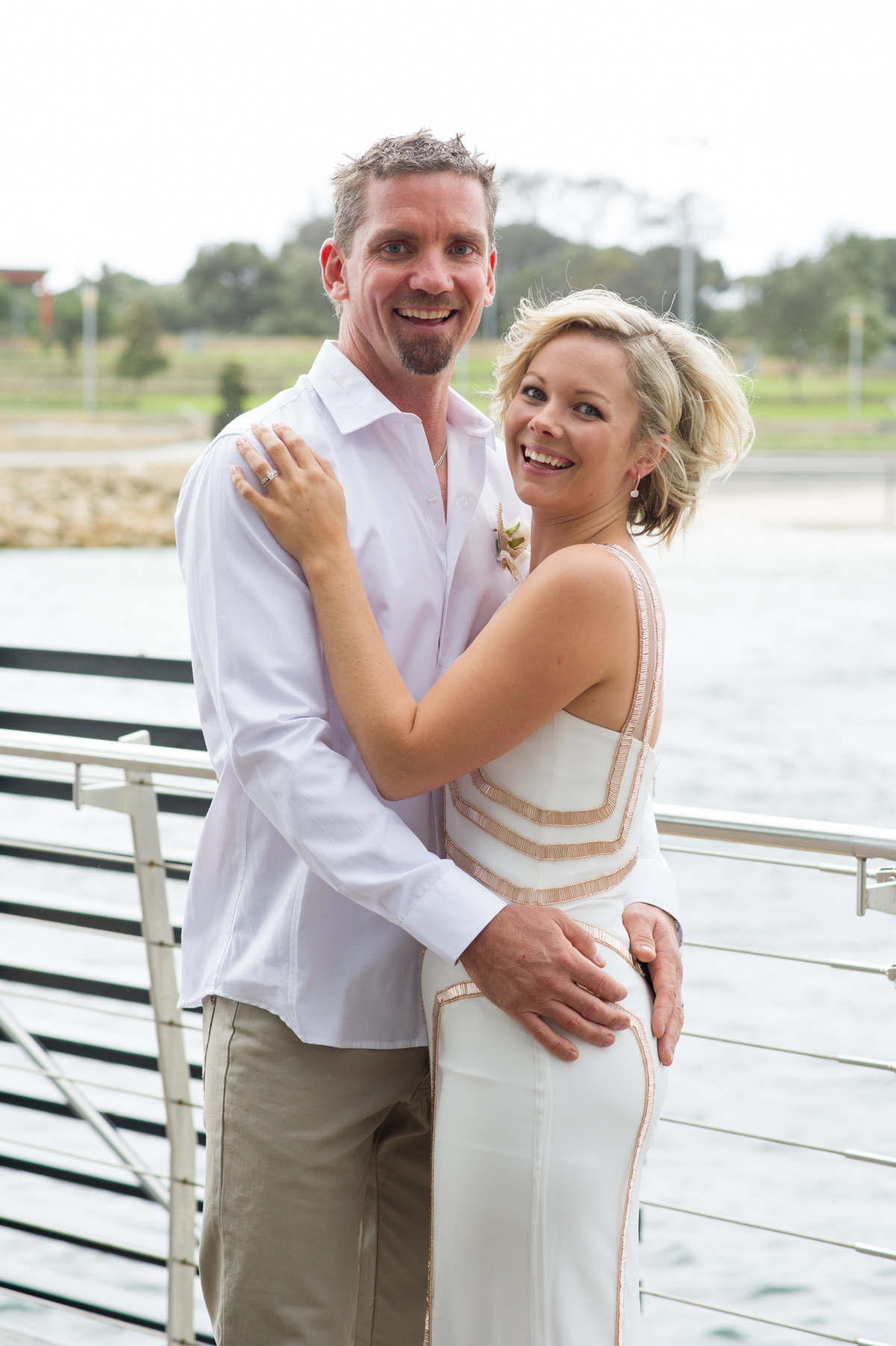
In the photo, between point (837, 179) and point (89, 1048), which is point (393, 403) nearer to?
point (89, 1048)

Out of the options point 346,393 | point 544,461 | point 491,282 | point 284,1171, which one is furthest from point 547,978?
point 491,282

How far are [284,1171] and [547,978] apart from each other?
0.41 metres

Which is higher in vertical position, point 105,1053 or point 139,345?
point 139,345

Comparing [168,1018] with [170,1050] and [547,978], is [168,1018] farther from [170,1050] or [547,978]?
[547,978]

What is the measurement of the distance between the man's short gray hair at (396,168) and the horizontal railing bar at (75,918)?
1196 millimetres

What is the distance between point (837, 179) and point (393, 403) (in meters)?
51.2

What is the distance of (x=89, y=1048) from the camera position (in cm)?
248

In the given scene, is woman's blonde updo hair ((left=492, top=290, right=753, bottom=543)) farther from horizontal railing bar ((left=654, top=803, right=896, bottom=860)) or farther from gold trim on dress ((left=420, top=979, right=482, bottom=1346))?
gold trim on dress ((left=420, top=979, right=482, bottom=1346))

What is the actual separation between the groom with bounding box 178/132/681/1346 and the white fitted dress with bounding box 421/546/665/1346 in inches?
2.3

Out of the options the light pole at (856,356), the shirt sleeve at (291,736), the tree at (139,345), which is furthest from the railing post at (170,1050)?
the light pole at (856,356)

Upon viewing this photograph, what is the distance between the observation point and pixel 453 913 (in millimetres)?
1319

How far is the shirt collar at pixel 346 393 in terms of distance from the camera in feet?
4.96

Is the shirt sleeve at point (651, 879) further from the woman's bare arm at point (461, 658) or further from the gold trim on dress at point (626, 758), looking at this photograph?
the woman's bare arm at point (461, 658)

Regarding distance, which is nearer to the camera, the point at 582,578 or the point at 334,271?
the point at 582,578
